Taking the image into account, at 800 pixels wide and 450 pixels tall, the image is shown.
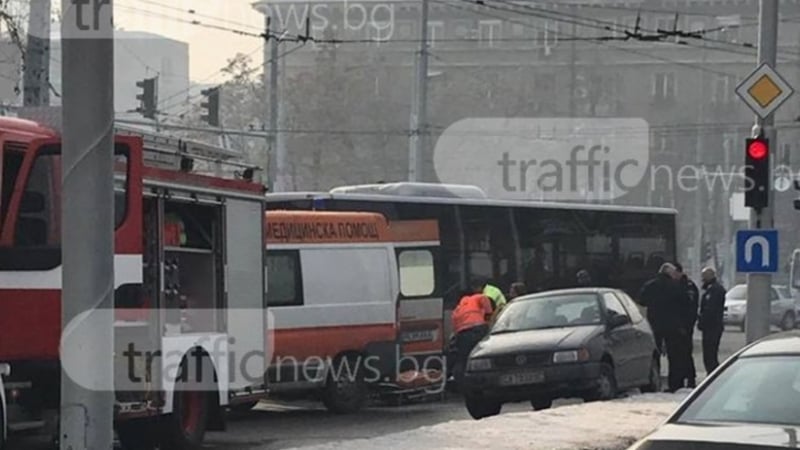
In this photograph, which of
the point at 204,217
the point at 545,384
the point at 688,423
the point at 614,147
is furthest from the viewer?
the point at 614,147

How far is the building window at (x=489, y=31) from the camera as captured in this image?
77.9m

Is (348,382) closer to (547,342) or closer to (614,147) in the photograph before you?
(547,342)

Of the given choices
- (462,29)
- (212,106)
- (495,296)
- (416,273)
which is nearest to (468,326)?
(416,273)

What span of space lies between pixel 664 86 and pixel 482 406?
205 ft

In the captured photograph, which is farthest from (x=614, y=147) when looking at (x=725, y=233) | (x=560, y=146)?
(x=725, y=233)

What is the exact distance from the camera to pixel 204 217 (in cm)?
1565

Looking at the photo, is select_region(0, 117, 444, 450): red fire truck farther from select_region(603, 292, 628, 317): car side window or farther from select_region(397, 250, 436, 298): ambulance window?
select_region(603, 292, 628, 317): car side window

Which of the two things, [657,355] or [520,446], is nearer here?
[520,446]

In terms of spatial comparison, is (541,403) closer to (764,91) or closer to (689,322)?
(689,322)

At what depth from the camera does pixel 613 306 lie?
20.8 meters

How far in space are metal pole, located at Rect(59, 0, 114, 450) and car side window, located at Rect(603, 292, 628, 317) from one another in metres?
13.5

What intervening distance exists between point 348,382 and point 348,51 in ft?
Answer: 162

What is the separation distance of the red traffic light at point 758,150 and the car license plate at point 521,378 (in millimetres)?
3620

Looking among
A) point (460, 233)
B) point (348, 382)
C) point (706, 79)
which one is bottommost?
point (348, 382)
